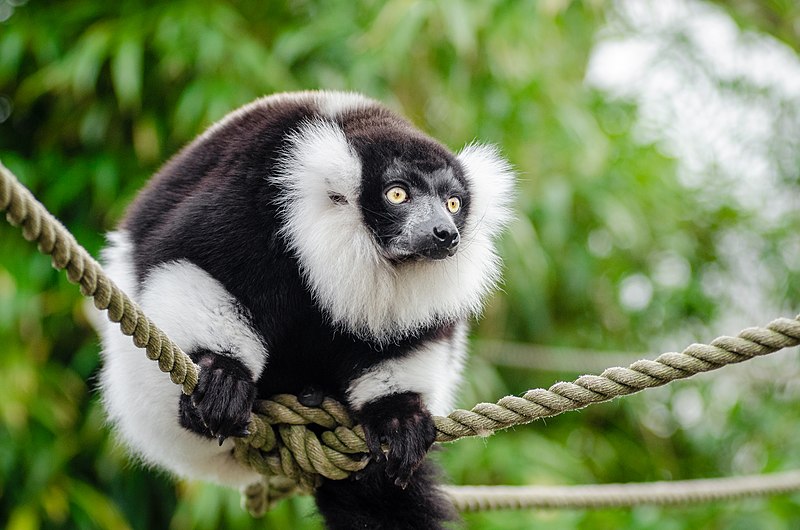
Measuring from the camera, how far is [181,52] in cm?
374

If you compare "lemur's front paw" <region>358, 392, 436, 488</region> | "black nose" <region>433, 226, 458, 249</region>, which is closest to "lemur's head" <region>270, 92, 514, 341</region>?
"black nose" <region>433, 226, 458, 249</region>

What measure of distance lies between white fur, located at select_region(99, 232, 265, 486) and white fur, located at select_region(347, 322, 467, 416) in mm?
268

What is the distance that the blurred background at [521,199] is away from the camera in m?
3.74

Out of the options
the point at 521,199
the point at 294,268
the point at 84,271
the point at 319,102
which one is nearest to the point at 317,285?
the point at 294,268

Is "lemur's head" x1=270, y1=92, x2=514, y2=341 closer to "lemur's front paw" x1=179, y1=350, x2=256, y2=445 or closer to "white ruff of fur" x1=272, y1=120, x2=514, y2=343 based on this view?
"white ruff of fur" x1=272, y1=120, x2=514, y2=343

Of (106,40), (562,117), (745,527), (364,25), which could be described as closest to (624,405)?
(745,527)

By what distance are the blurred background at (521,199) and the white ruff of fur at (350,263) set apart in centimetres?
149

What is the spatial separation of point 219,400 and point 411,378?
52 centimetres

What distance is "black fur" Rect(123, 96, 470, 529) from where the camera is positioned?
6.64 feet

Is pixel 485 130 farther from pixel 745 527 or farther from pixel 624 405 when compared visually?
pixel 745 527

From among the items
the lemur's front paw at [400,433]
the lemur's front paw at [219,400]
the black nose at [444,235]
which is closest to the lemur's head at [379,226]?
the black nose at [444,235]

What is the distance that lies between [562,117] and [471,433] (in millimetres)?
2651

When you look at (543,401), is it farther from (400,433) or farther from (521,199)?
(521,199)

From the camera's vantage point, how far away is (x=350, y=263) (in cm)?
214
